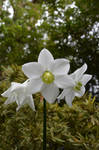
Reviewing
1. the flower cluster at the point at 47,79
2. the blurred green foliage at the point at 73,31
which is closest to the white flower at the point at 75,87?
the flower cluster at the point at 47,79

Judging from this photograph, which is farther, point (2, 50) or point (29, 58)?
point (2, 50)

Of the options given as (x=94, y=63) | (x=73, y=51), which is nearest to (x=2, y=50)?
(x=73, y=51)

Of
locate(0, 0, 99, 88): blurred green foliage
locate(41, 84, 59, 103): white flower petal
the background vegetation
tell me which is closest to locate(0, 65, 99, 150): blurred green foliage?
the background vegetation

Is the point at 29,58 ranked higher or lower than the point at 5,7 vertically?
lower

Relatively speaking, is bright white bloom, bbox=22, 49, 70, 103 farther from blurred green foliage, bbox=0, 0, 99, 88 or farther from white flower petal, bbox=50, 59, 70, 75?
blurred green foliage, bbox=0, 0, 99, 88

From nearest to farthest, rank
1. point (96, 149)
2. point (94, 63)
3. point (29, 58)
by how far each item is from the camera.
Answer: point (96, 149)
point (94, 63)
point (29, 58)

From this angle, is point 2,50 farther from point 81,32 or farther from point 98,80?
point 98,80

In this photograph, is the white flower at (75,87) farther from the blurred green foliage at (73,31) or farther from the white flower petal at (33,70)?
the blurred green foliage at (73,31)
